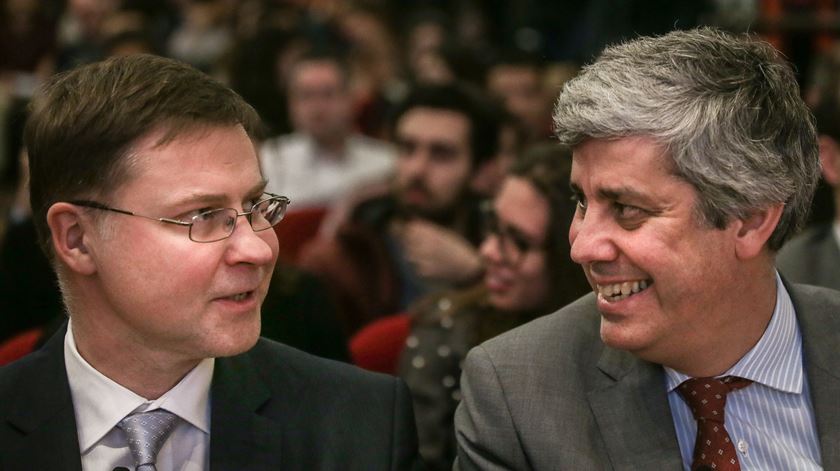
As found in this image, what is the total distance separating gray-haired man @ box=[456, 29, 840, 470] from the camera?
2135mm

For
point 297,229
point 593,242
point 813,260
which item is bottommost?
point 297,229

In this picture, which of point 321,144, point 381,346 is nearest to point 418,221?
point 381,346

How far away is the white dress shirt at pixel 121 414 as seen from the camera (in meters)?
2.16

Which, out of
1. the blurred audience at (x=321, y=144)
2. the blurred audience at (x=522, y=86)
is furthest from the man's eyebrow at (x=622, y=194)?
the blurred audience at (x=522, y=86)

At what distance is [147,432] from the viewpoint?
2148mm

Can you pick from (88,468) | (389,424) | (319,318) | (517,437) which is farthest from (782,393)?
(319,318)

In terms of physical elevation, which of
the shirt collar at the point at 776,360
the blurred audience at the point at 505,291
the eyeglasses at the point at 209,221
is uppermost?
the eyeglasses at the point at 209,221

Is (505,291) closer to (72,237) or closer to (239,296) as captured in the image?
(239,296)

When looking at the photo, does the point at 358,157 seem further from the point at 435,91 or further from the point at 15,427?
the point at 15,427

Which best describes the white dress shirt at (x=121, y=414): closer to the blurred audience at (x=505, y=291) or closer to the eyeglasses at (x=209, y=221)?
the eyeglasses at (x=209, y=221)

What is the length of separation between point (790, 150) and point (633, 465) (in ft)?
2.08

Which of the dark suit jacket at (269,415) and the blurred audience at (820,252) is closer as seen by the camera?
the dark suit jacket at (269,415)

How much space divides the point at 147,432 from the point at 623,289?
0.88 m

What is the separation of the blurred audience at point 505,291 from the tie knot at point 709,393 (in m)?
0.90
